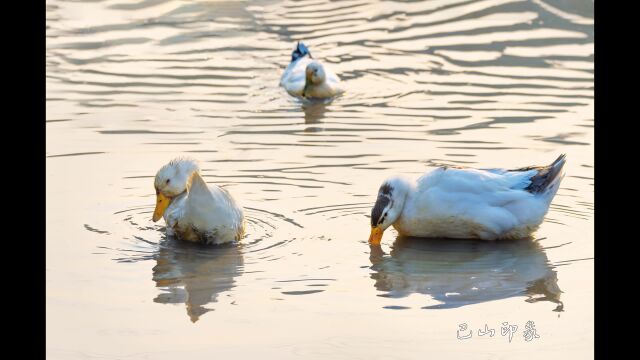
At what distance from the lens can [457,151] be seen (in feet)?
34.7

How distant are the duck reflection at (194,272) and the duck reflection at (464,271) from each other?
2.80ft

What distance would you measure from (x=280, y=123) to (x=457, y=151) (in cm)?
203

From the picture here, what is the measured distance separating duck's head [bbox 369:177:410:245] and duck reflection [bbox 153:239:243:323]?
0.88 m

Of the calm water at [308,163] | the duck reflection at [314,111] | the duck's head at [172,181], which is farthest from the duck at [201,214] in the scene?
the duck reflection at [314,111]

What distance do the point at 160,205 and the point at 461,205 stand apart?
1.91 metres

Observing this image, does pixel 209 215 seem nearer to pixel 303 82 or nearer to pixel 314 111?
pixel 314 111

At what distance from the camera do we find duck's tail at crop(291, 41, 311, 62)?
14649 mm

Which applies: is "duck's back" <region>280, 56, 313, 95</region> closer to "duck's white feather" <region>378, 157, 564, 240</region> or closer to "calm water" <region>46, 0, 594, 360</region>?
"calm water" <region>46, 0, 594, 360</region>

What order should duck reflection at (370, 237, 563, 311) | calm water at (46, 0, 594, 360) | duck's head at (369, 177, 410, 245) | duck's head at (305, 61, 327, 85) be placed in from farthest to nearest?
duck's head at (305, 61, 327, 85) → duck's head at (369, 177, 410, 245) → duck reflection at (370, 237, 563, 311) → calm water at (46, 0, 594, 360)

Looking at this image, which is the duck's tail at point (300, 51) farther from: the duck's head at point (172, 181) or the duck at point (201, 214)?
the duck at point (201, 214)

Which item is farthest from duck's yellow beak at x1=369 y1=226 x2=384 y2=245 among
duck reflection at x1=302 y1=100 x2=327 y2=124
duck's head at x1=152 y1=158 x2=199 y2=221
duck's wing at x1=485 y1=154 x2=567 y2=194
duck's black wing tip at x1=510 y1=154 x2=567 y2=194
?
duck reflection at x1=302 y1=100 x2=327 y2=124

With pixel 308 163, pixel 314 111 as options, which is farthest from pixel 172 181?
pixel 314 111

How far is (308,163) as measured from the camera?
33.8 ft

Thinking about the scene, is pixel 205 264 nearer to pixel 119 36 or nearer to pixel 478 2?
pixel 119 36
